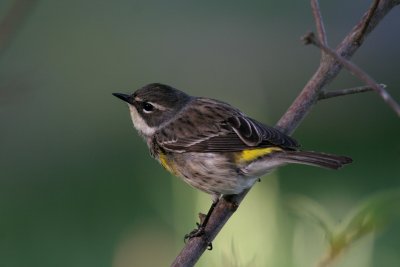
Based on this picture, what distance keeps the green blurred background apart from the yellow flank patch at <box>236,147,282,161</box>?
0.37 m

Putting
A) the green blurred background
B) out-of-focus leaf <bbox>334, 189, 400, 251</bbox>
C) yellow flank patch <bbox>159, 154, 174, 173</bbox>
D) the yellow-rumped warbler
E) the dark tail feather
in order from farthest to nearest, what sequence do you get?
the green blurred background < yellow flank patch <bbox>159, 154, 174, 173</bbox> < the yellow-rumped warbler < the dark tail feather < out-of-focus leaf <bbox>334, 189, 400, 251</bbox>

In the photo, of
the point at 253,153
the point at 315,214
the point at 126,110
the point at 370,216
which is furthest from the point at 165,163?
the point at 126,110

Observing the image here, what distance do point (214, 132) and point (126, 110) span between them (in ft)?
11.9

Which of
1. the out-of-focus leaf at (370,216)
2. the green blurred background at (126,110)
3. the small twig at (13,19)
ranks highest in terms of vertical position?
the out-of-focus leaf at (370,216)

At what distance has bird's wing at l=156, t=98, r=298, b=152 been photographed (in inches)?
114

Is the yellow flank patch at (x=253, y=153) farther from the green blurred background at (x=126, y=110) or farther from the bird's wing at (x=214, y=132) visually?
the green blurred background at (x=126, y=110)

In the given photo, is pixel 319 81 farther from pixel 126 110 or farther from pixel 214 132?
pixel 126 110

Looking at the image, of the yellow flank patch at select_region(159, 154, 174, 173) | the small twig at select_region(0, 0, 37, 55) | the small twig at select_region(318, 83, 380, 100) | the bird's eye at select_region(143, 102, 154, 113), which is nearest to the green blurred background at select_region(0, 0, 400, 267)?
the yellow flank patch at select_region(159, 154, 174, 173)

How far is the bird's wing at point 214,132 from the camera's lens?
2.88m

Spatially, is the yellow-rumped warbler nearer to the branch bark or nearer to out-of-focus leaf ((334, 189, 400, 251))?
the branch bark

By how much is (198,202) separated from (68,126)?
4.52 metres

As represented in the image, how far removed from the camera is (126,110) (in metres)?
6.71

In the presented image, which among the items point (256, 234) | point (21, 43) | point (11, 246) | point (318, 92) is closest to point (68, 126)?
point (21, 43)

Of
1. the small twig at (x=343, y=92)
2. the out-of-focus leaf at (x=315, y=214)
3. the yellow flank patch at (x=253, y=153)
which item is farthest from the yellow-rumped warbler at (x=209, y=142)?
the out-of-focus leaf at (x=315, y=214)
